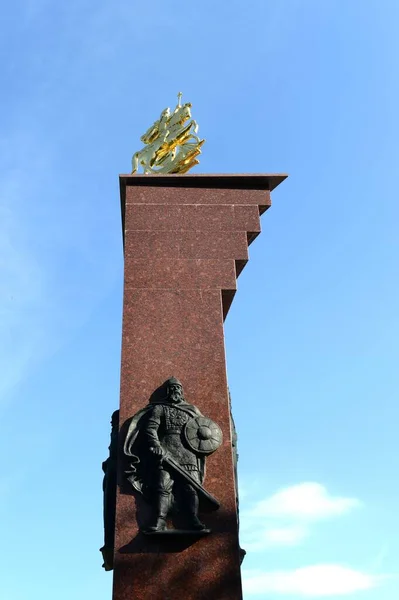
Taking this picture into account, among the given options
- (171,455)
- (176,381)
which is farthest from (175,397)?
(171,455)

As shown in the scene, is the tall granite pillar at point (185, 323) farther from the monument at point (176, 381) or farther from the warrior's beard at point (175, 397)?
the warrior's beard at point (175, 397)

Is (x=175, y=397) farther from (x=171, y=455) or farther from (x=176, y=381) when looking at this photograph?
(x=171, y=455)

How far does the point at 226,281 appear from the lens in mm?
9273

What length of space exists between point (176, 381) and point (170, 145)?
4112 millimetres

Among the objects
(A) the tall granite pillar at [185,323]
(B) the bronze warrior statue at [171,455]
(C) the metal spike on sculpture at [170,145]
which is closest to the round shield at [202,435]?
(B) the bronze warrior statue at [171,455]

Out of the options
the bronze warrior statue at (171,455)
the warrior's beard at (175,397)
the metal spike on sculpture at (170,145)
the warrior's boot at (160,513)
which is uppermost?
the metal spike on sculpture at (170,145)

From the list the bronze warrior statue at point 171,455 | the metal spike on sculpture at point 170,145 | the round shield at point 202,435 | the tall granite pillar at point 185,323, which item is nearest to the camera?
the tall granite pillar at point 185,323

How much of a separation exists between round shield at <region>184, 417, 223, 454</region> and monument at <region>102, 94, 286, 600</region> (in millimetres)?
12

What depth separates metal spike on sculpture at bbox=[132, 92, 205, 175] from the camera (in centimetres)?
1057

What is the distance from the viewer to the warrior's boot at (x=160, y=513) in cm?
749

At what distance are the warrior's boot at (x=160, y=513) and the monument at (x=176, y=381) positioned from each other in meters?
0.01

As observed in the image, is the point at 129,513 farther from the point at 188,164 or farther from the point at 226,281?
the point at 188,164

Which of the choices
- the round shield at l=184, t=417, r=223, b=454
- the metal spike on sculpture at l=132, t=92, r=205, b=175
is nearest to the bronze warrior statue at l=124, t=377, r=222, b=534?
the round shield at l=184, t=417, r=223, b=454

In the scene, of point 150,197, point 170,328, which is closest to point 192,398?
point 170,328
